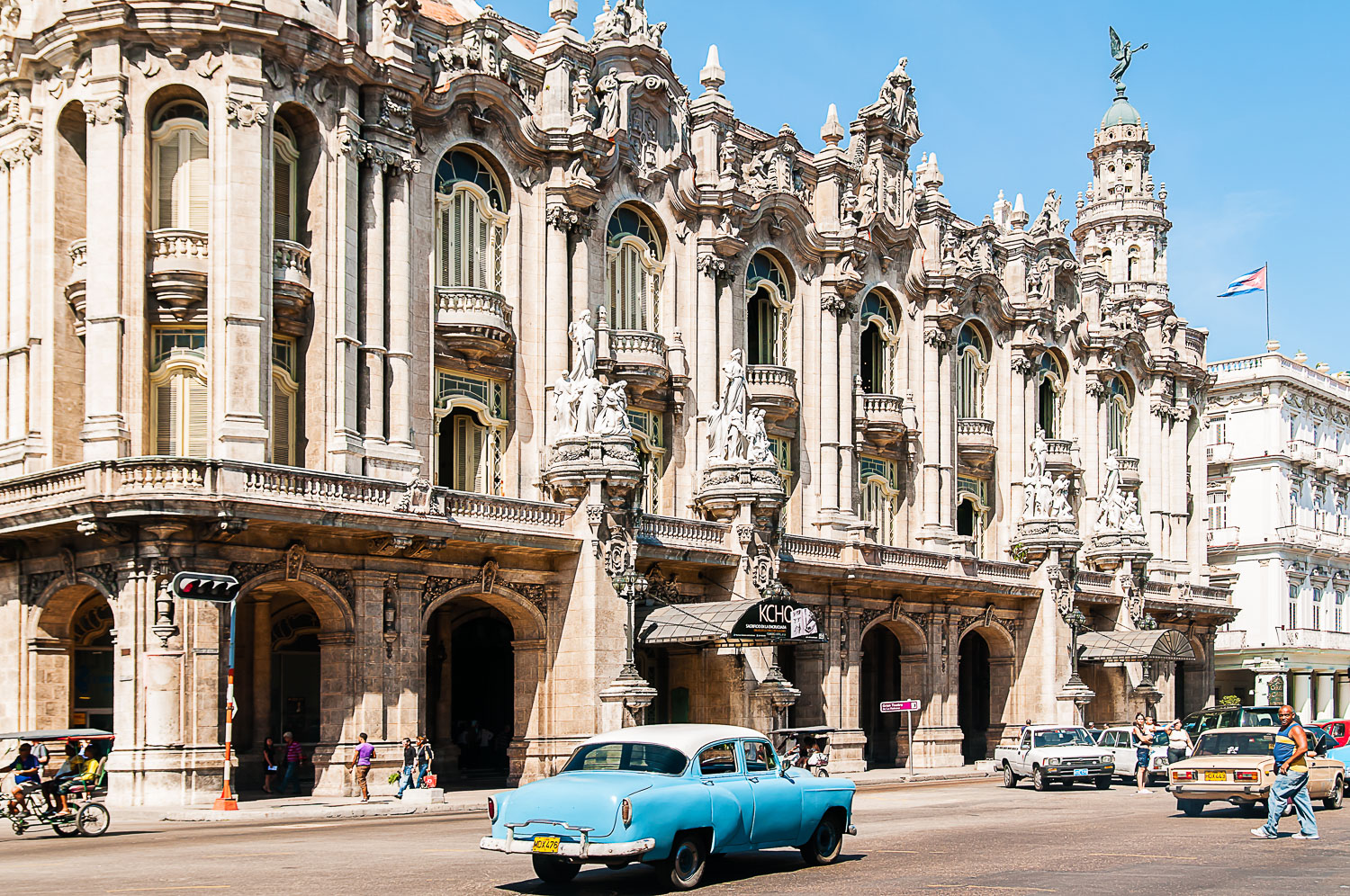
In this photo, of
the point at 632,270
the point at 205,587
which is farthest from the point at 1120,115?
the point at 205,587

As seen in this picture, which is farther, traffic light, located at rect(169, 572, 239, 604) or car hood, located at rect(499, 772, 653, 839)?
traffic light, located at rect(169, 572, 239, 604)

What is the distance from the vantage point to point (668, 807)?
17031 mm

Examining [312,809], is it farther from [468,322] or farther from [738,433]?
[738,433]

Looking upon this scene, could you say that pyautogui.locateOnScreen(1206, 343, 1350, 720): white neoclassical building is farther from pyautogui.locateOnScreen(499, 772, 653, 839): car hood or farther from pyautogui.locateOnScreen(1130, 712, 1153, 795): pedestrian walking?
pyautogui.locateOnScreen(499, 772, 653, 839): car hood

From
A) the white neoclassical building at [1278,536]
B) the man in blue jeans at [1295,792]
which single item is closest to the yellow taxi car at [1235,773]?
the man in blue jeans at [1295,792]

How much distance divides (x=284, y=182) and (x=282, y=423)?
18.1ft

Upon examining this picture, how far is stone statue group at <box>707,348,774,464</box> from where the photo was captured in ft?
142

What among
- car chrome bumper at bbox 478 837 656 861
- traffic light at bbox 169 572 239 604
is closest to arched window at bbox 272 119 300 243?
traffic light at bbox 169 572 239 604

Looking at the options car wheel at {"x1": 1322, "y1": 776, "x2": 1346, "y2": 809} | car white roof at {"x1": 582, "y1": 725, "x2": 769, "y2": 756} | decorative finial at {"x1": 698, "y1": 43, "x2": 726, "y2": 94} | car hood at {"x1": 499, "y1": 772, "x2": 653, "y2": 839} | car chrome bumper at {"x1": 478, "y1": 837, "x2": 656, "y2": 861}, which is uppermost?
decorative finial at {"x1": 698, "y1": 43, "x2": 726, "y2": 94}

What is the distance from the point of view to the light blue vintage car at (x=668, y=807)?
16.7m

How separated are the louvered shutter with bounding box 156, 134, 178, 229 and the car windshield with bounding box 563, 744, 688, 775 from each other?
20892mm

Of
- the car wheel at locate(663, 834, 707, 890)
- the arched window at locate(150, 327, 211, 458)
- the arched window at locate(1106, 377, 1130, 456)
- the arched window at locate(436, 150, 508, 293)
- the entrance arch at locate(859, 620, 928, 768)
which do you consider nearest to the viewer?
the car wheel at locate(663, 834, 707, 890)

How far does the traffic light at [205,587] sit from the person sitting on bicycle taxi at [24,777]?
437 cm

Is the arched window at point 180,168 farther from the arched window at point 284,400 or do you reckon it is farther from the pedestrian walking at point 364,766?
the pedestrian walking at point 364,766
